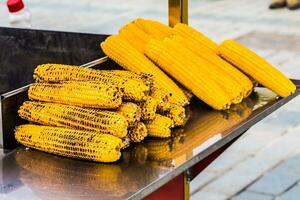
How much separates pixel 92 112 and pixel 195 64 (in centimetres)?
45

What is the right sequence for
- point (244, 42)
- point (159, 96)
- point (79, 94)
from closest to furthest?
point (79, 94)
point (159, 96)
point (244, 42)

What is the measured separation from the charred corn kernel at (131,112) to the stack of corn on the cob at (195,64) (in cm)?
21

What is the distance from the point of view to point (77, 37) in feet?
8.14

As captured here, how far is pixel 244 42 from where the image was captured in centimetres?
616

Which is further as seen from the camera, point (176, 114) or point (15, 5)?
point (15, 5)

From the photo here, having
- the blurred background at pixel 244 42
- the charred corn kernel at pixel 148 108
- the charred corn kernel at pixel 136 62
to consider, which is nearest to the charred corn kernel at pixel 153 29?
the charred corn kernel at pixel 136 62

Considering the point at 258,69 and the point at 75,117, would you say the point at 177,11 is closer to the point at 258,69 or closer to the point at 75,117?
the point at 258,69

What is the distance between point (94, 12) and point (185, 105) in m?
5.99

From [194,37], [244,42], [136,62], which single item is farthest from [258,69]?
[244,42]

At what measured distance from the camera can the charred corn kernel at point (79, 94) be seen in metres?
1.63

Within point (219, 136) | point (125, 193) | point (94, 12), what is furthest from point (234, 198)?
point (94, 12)

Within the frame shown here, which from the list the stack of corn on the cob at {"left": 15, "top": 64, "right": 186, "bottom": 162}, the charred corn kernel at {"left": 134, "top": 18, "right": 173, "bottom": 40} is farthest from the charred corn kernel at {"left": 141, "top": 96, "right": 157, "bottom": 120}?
the charred corn kernel at {"left": 134, "top": 18, "right": 173, "bottom": 40}

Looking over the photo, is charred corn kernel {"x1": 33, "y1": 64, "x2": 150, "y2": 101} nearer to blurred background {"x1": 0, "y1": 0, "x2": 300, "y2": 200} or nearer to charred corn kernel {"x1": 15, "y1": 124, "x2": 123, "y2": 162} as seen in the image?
charred corn kernel {"x1": 15, "y1": 124, "x2": 123, "y2": 162}

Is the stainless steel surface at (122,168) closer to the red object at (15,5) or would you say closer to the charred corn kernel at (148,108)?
the charred corn kernel at (148,108)
